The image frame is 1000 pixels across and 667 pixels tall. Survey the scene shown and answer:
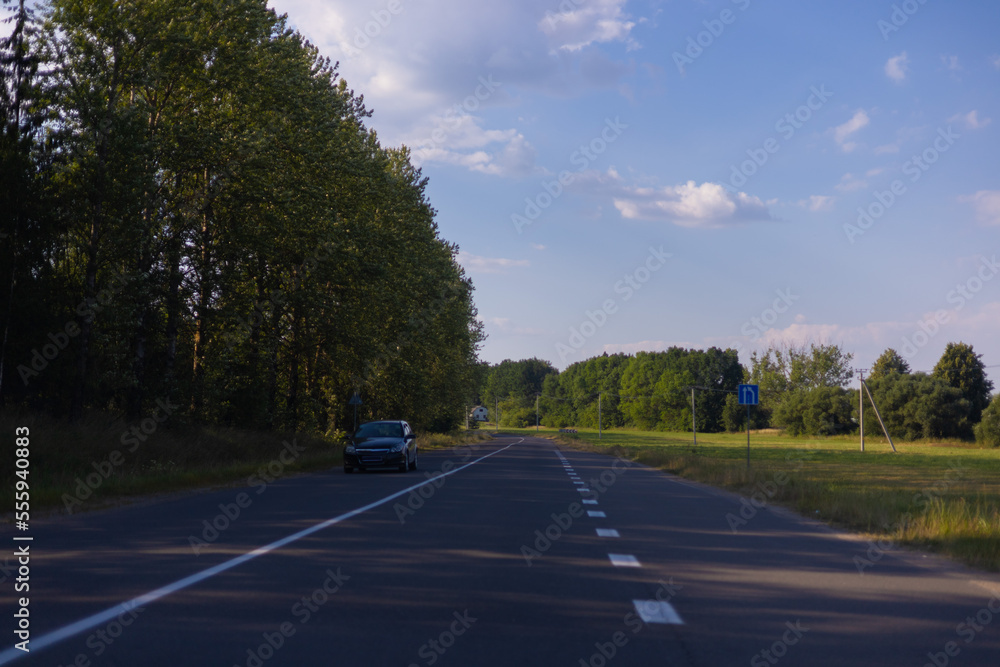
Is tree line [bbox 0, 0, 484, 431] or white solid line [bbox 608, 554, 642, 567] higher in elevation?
tree line [bbox 0, 0, 484, 431]

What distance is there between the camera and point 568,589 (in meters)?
7.52

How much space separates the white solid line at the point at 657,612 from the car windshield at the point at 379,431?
21.4 metres

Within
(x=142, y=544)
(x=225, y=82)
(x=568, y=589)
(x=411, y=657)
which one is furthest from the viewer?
(x=225, y=82)

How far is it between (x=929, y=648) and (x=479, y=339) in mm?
71329

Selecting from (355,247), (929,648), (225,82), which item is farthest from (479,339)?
(929,648)

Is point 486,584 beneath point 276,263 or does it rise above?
beneath

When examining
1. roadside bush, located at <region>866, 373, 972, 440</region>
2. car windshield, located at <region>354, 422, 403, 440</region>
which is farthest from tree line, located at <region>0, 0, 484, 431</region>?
roadside bush, located at <region>866, 373, 972, 440</region>

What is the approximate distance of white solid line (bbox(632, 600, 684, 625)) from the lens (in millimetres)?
6367

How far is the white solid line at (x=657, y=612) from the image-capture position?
6.37m

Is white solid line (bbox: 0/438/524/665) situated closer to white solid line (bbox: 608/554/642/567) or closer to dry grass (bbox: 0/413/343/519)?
white solid line (bbox: 608/554/642/567)

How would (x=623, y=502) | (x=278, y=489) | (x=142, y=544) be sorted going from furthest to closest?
(x=278, y=489) < (x=623, y=502) < (x=142, y=544)

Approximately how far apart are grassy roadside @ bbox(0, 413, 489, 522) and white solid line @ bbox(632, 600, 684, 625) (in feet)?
31.8

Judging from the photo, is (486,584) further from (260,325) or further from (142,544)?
(260,325)

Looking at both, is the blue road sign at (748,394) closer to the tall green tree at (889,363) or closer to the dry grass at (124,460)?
the dry grass at (124,460)
